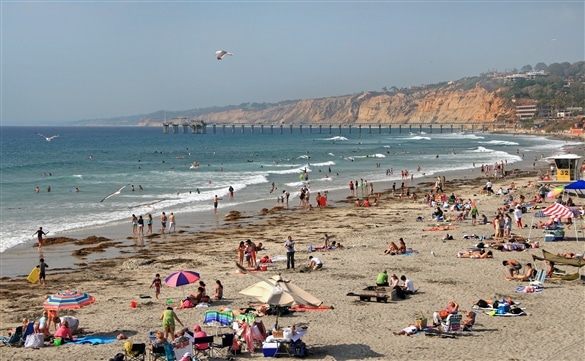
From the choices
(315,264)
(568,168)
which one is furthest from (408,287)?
(568,168)

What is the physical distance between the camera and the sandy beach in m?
11.5

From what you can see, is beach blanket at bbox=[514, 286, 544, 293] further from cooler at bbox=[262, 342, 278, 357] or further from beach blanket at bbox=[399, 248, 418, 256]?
cooler at bbox=[262, 342, 278, 357]

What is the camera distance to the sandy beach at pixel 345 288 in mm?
11531

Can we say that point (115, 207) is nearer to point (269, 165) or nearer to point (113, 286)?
point (113, 286)

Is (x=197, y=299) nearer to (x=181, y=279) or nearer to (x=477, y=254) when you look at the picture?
(x=181, y=279)

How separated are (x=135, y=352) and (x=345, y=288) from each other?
6328 mm

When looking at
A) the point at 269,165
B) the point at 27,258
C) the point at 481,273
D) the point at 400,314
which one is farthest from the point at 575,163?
the point at 269,165

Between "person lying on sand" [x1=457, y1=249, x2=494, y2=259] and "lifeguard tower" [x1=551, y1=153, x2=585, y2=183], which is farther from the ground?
"lifeguard tower" [x1=551, y1=153, x2=585, y2=183]

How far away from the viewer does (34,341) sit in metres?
12.0

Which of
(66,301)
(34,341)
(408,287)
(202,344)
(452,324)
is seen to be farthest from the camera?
(408,287)

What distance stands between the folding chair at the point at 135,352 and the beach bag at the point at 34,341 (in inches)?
85.3

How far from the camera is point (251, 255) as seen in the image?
61.9 feet

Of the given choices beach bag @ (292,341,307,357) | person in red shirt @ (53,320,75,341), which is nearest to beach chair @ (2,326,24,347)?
person in red shirt @ (53,320,75,341)

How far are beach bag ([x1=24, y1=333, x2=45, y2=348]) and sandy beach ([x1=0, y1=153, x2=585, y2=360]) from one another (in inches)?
6.2
